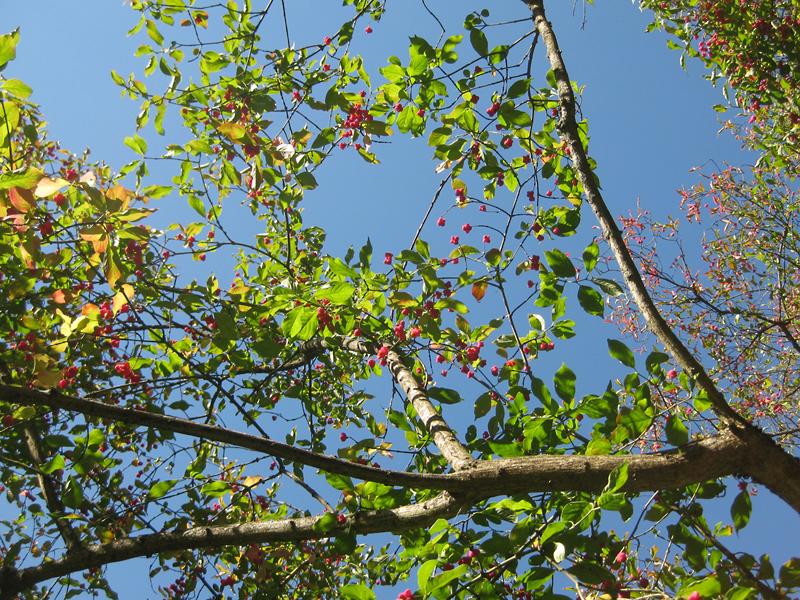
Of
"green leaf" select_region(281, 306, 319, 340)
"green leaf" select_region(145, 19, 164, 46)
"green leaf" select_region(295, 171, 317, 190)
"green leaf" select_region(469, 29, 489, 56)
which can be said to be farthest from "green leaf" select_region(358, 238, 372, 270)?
"green leaf" select_region(145, 19, 164, 46)

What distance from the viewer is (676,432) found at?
57.2 inches

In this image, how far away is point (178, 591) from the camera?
3268 millimetres

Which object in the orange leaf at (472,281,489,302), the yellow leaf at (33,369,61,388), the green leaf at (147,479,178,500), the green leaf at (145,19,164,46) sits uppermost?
the green leaf at (145,19,164,46)

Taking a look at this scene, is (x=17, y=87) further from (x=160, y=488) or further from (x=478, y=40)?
(x=478, y=40)

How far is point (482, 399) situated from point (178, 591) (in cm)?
240

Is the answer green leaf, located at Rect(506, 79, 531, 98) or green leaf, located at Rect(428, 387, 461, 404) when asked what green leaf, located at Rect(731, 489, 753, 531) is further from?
green leaf, located at Rect(506, 79, 531, 98)

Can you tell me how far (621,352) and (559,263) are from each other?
1.09 ft

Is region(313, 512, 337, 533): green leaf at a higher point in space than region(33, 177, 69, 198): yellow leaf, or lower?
lower

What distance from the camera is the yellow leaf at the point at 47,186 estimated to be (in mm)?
1462

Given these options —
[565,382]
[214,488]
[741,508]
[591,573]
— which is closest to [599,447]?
[565,382]

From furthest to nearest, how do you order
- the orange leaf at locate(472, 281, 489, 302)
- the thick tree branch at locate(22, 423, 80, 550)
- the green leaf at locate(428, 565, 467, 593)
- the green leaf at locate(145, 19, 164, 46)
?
the green leaf at locate(145, 19, 164, 46)
the orange leaf at locate(472, 281, 489, 302)
the thick tree branch at locate(22, 423, 80, 550)
the green leaf at locate(428, 565, 467, 593)

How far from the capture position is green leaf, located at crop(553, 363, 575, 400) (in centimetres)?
162

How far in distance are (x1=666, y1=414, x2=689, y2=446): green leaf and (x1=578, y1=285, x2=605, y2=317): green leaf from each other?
1.48ft

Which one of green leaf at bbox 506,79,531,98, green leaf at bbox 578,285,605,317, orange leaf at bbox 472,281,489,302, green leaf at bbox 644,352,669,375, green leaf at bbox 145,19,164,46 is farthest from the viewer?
green leaf at bbox 145,19,164,46
